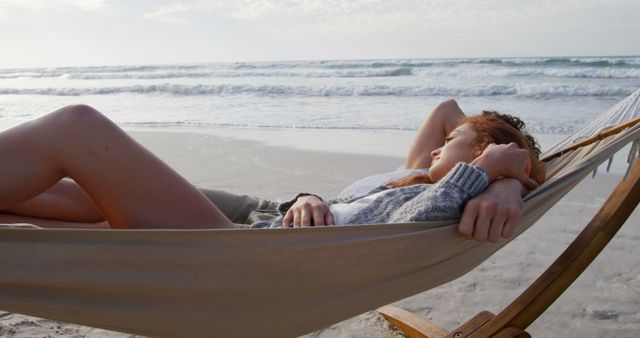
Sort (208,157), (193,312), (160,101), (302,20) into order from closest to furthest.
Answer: (193,312)
(208,157)
(160,101)
(302,20)

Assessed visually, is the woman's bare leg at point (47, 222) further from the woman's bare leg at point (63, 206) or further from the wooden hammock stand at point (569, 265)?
the wooden hammock stand at point (569, 265)

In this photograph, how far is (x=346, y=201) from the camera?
69.1 inches

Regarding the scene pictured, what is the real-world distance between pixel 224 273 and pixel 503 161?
28.8 inches

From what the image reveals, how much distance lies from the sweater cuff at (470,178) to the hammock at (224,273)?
10cm

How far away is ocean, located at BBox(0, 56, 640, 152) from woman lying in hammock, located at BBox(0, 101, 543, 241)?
513 cm

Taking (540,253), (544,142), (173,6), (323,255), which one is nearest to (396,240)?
(323,255)

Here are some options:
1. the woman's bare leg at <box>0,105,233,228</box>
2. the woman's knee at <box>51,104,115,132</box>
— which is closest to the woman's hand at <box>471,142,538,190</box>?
the woman's bare leg at <box>0,105,233,228</box>

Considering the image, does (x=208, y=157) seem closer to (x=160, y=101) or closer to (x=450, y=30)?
(x=160, y=101)

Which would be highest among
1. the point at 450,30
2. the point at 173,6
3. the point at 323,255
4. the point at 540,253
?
the point at 173,6

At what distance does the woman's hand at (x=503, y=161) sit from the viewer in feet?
4.65

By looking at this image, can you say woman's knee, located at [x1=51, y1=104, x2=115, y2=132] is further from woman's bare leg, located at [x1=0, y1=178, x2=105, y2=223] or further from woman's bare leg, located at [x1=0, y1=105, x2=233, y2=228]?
woman's bare leg, located at [x1=0, y1=178, x2=105, y2=223]

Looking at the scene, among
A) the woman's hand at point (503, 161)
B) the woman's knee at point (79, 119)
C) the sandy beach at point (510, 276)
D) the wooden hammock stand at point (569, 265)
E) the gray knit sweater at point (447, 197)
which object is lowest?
the sandy beach at point (510, 276)

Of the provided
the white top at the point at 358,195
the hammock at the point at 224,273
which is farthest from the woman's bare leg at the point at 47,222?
the white top at the point at 358,195

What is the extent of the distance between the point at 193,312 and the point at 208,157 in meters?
4.16
